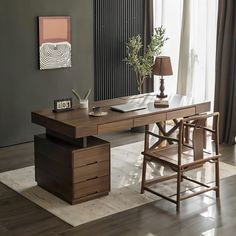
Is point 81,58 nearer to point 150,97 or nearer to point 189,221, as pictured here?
point 150,97

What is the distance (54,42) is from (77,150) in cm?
226

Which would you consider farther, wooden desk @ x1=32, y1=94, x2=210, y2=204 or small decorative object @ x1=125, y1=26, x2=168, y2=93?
small decorative object @ x1=125, y1=26, x2=168, y2=93

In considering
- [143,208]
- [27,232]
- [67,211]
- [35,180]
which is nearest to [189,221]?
[143,208]

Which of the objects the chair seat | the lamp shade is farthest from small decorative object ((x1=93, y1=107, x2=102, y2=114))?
the lamp shade

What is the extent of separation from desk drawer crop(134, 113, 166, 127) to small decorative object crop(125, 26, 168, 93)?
1.91 m

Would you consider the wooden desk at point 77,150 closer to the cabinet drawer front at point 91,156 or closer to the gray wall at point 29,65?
the cabinet drawer front at point 91,156

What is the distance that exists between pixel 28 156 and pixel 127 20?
2.27 m

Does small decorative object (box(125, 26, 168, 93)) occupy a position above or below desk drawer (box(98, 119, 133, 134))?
above

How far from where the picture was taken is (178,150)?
424 cm

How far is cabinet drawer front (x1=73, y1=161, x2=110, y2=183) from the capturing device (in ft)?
14.3

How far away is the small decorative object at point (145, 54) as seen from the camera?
21.6ft

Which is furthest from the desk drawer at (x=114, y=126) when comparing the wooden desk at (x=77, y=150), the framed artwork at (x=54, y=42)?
the framed artwork at (x=54, y=42)

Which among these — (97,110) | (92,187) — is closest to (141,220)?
(92,187)

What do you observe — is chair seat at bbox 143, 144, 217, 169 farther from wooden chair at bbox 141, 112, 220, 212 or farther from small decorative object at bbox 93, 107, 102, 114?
small decorative object at bbox 93, 107, 102, 114
